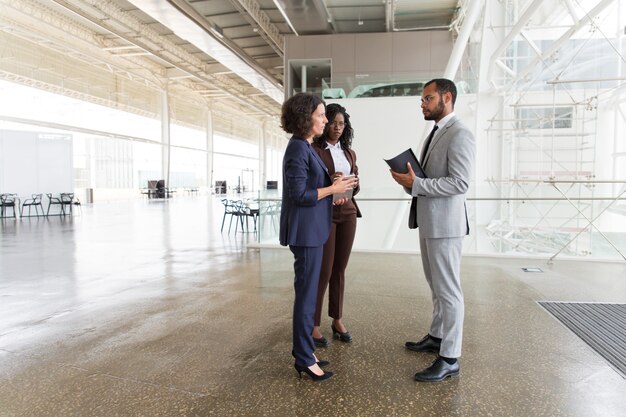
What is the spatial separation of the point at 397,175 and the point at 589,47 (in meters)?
11.0

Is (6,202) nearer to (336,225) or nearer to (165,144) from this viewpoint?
(165,144)

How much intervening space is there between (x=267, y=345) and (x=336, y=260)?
0.70 metres

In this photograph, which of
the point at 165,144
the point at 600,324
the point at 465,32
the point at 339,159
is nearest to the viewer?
the point at 339,159

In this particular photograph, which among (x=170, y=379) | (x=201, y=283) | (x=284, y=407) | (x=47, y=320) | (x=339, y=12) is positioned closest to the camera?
(x=284, y=407)

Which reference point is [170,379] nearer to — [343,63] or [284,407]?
[284,407]

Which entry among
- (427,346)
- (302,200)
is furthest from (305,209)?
(427,346)

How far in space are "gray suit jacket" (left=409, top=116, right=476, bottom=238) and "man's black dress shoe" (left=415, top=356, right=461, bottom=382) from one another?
0.68m

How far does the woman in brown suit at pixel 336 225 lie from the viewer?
2.47 metres

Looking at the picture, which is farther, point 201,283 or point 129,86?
point 129,86

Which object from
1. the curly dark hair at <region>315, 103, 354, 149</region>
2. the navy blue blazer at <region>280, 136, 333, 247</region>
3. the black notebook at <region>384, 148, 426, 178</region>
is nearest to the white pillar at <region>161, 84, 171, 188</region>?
the curly dark hair at <region>315, 103, 354, 149</region>

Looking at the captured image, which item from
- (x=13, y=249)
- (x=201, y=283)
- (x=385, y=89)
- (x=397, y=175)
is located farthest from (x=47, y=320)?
(x=385, y=89)

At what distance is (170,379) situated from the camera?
7.07ft

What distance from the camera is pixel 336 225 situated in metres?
2.54

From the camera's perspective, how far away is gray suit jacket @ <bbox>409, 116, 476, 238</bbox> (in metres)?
2.07
